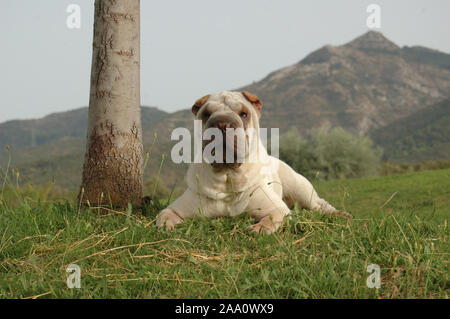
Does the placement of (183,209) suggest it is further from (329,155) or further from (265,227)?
(329,155)

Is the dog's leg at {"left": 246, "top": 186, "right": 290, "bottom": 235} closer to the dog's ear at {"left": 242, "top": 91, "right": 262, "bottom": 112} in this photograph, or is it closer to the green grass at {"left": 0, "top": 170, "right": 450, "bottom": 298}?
the green grass at {"left": 0, "top": 170, "right": 450, "bottom": 298}

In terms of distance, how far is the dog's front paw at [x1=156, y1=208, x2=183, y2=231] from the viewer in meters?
3.77

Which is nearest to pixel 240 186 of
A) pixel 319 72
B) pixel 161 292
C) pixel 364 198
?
pixel 161 292

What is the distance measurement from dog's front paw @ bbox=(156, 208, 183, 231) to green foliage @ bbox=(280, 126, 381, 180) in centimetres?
2206

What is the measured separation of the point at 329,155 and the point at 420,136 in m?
38.1

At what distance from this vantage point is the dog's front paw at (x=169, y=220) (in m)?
3.77

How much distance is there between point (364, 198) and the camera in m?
11.7

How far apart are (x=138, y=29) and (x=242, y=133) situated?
7.30 feet

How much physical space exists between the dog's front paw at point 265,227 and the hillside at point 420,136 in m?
51.1

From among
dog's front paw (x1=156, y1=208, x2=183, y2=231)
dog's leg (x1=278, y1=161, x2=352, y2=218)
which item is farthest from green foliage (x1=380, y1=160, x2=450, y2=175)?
dog's front paw (x1=156, y1=208, x2=183, y2=231)

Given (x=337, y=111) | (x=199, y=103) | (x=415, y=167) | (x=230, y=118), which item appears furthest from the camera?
(x=337, y=111)

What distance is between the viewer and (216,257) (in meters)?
3.02

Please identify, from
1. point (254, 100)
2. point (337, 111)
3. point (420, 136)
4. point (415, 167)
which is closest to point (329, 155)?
point (415, 167)

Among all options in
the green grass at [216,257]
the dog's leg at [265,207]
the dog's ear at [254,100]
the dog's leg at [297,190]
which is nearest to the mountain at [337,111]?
the dog's leg at [297,190]
